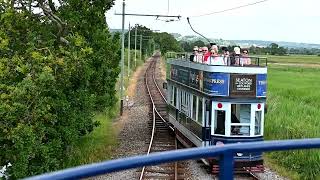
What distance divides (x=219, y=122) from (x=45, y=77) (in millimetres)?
4792

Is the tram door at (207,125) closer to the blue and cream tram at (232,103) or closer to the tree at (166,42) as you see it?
the blue and cream tram at (232,103)

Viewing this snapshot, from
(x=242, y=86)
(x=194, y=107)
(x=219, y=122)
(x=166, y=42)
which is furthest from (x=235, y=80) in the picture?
(x=166, y=42)

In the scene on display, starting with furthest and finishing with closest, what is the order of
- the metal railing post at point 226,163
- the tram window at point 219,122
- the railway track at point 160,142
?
1. the tram window at point 219,122
2. the railway track at point 160,142
3. the metal railing post at point 226,163

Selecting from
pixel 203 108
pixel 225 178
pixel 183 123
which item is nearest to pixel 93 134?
pixel 183 123

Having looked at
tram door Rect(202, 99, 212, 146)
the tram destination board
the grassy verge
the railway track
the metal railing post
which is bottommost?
the grassy verge

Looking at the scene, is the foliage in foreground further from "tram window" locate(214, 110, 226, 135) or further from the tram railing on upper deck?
"tram window" locate(214, 110, 226, 135)

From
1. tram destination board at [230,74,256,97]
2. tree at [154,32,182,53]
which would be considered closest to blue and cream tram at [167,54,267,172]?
tram destination board at [230,74,256,97]

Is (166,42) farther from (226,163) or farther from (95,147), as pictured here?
(226,163)

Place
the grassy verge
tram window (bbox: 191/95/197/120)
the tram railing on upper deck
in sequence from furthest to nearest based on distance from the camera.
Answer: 1. the grassy verge
2. tram window (bbox: 191/95/197/120)
3. the tram railing on upper deck

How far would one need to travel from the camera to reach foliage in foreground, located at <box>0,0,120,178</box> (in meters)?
13.5

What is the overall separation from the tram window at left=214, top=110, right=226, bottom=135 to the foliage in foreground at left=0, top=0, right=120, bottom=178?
167 inches

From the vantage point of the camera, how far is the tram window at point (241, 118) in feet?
49.0

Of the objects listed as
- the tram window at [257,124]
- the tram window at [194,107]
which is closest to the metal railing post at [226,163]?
the tram window at [257,124]

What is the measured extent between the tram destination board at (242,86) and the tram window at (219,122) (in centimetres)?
64
